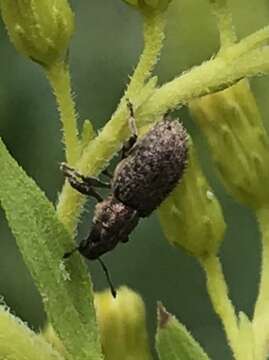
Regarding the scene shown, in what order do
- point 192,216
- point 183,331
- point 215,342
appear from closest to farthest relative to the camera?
point 183,331
point 192,216
point 215,342

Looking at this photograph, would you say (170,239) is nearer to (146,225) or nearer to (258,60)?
(258,60)

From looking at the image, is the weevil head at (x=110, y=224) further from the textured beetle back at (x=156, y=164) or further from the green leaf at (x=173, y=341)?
the green leaf at (x=173, y=341)

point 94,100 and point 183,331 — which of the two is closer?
point 183,331

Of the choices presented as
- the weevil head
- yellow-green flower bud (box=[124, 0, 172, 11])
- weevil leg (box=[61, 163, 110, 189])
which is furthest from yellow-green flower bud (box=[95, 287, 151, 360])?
yellow-green flower bud (box=[124, 0, 172, 11])

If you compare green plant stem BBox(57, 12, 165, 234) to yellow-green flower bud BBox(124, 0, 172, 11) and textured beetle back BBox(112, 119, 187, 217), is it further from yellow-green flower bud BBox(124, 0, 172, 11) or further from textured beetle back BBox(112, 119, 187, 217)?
textured beetle back BBox(112, 119, 187, 217)

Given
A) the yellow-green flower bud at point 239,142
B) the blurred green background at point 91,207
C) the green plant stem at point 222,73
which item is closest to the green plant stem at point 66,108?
the green plant stem at point 222,73

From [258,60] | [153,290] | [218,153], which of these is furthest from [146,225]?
[258,60]
